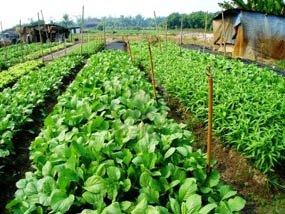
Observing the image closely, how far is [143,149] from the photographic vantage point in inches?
100

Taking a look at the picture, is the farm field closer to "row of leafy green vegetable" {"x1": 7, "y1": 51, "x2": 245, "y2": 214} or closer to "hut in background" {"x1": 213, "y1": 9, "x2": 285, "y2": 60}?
"row of leafy green vegetable" {"x1": 7, "y1": 51, "x2": 245, "y2": 214}

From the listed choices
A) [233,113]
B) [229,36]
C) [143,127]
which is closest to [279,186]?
[233,113]

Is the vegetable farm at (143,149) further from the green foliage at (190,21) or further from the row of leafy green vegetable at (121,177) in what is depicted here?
the green foliage at (190,21)

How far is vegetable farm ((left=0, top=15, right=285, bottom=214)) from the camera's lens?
6.88ft

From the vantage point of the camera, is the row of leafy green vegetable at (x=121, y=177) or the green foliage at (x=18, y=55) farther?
the green foliage at (x=18, y=55)

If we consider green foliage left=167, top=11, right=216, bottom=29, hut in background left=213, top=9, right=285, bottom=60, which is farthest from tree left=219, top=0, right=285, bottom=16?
green foliage left=167, top=11, right=216, bottom=29

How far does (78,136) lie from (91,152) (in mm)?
396

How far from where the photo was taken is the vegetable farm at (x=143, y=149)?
2.10 metres

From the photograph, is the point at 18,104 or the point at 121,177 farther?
the point at 18,104

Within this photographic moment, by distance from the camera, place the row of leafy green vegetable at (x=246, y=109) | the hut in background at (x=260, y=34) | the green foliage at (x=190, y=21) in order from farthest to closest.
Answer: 1. the green foliage at (x=190, y=21)
2. the hut in background at (x=260, y=34)
3. the row of leafy green vegetable at (x=246, y=109)

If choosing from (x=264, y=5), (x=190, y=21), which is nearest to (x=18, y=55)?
(x=264, y=5)

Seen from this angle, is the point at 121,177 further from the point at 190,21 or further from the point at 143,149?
the point at 190,21

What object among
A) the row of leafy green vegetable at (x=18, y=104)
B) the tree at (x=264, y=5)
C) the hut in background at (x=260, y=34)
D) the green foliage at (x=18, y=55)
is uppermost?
the tree at (x=264, y=5)

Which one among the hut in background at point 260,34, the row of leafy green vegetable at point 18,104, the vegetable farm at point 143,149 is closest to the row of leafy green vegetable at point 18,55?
the row of leafy green vegetable at point 18,104
